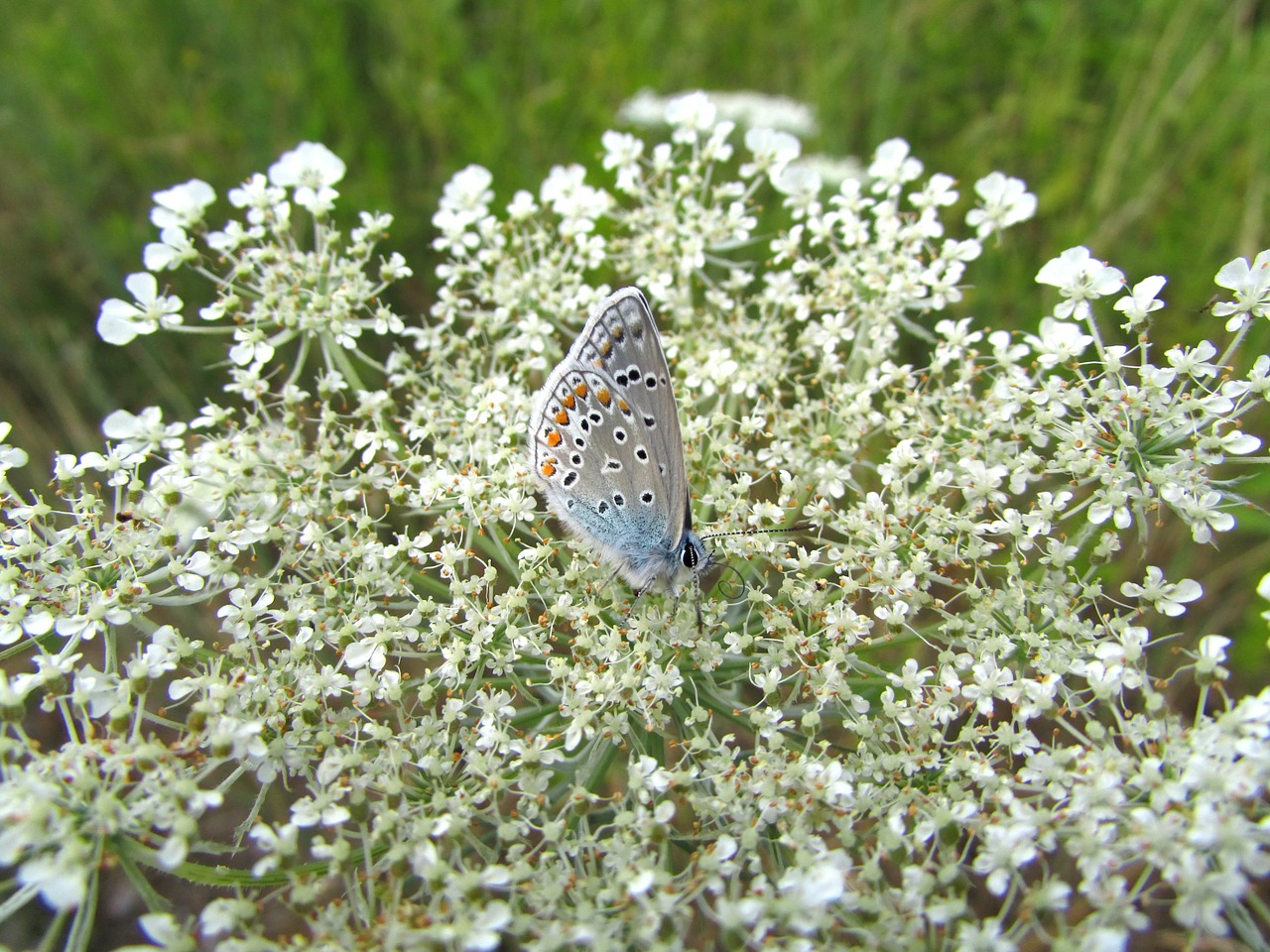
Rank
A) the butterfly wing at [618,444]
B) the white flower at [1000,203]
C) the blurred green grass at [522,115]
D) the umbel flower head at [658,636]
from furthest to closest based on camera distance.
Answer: the blurred green grass at [522,115] → the white flower at [1000,203] → the butterfly wing at [618,444] → the umbel flower head at [658,636]

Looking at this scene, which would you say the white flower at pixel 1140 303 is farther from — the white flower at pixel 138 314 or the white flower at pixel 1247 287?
the white flower at pixel 138 314

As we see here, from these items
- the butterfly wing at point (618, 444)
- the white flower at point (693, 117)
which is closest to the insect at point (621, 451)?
the butterfly wing at point (618, 444)

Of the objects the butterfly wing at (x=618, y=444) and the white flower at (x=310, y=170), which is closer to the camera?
the butterfly wing at (x=618, y=444)

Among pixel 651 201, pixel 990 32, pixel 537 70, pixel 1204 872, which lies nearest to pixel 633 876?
pixel 1204 872

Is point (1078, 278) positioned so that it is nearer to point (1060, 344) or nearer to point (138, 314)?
point (1060, 344)

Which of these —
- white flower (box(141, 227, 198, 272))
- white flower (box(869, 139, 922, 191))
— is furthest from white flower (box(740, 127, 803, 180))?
white flower (box(141, 227, 198, 272))

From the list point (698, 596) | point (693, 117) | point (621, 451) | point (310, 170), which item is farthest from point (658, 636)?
point (310, 170)

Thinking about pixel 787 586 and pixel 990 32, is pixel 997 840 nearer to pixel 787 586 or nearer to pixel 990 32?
pixel 787 586

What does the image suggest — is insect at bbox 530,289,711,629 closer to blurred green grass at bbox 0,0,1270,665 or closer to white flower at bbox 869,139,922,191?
white flower at bbox 869,139,922,191
